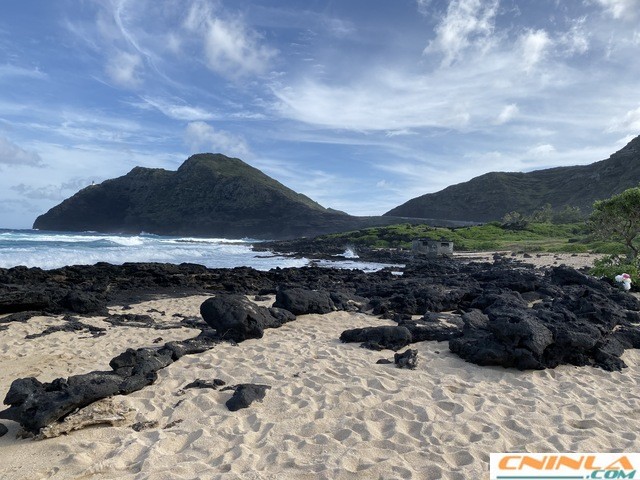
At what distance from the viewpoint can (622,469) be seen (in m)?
4.04

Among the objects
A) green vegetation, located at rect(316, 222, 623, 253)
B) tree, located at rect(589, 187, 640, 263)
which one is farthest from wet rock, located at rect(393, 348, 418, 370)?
green vegetation, located at rect(316, 222, 623, 253)

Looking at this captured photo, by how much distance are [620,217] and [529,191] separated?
468ft

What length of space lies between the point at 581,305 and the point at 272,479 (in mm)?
9280

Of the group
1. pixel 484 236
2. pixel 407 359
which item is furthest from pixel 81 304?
pixel 484 236

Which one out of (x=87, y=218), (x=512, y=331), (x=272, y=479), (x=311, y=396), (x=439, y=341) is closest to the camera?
(x=272, y=479)

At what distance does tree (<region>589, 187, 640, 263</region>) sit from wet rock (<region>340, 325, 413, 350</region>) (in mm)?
12654

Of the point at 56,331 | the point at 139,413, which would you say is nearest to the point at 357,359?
the point at 139,413

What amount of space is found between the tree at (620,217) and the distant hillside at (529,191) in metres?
104

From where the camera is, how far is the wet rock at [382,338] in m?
8.64

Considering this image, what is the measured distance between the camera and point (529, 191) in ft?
479

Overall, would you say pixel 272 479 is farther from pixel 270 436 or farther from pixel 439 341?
pixel 439 341

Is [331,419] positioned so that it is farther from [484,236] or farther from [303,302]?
[484,236]

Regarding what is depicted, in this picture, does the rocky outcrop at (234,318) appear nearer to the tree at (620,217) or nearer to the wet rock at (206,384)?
the wet rock at (206,384)

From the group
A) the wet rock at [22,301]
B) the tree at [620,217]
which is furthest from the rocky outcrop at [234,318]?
the tree at [620,217]
